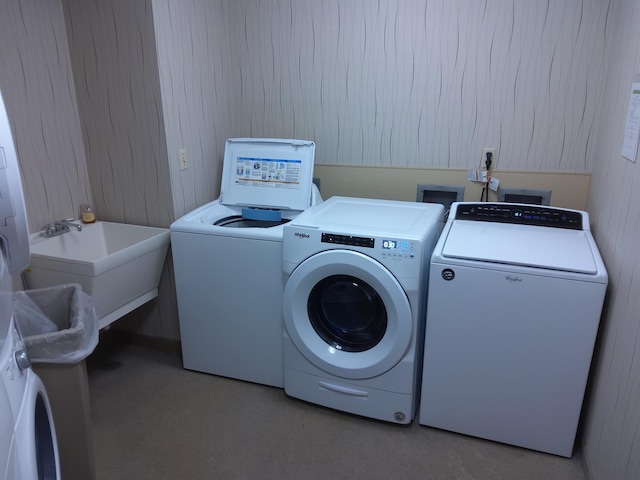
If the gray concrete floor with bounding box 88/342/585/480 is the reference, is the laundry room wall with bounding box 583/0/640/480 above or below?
above

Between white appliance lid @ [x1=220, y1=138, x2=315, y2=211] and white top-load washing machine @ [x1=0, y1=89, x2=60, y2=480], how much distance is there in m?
1.42

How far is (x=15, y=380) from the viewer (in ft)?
3.25

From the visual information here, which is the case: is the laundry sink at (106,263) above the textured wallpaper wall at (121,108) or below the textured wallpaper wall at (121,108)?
below

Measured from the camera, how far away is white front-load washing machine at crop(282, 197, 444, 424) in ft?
6.12

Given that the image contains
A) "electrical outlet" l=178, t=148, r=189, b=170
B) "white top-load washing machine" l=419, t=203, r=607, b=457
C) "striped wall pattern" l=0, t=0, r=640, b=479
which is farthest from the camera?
"electrical outlet" l=178, t=148, r=189, b=170

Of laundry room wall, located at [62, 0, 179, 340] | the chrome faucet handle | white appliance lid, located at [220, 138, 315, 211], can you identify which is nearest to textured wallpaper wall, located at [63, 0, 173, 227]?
laundry room wall, located at [62, 0, 179, 340]

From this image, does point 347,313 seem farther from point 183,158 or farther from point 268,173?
point 183,158

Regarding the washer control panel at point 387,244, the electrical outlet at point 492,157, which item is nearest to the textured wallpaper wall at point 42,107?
the washer control panel at point 387,244

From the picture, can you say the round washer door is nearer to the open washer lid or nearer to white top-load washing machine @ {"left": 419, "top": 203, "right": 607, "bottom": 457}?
white top-load washing machine @ {"left": 419, "top": 203, "right": 607, "bottom": 457}

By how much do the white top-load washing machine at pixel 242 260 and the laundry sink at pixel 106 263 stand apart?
146 millimetres

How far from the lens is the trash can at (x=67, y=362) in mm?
1516

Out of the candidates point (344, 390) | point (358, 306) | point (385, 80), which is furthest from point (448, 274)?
point (385, 80)

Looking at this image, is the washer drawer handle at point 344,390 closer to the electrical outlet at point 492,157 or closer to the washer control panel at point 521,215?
the washer control panel at point 521,215

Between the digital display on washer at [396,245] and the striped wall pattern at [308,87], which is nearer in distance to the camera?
the digital display on washer at [396,245]
